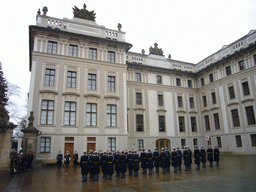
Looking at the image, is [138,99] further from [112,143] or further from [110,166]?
[110,166]

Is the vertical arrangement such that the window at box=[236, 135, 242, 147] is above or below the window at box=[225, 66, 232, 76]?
below

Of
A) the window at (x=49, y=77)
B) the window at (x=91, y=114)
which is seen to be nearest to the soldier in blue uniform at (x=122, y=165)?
the window at (x=91, y=114)

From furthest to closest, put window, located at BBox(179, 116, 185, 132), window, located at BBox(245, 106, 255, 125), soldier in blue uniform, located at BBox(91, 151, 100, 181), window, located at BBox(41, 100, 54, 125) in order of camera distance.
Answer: window, located at BBox(179, 116, 185, 132) < window, located at BBox(245, 106, 255, 125) < window, located at BBox(41, 100, 54, 125) < soldier in blue uniform, located at BBox(91, 151, 100, 181)

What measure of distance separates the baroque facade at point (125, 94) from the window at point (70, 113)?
109 millimetres

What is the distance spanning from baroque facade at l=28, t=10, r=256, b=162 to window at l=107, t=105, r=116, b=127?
13 cm

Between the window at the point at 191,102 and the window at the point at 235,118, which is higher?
the window at the point at 191,102

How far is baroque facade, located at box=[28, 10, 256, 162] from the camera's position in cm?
2256

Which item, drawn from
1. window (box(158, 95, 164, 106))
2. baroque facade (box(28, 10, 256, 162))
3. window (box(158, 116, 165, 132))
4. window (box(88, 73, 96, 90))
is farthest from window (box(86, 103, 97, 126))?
window (box(158, 95, 164, 106))

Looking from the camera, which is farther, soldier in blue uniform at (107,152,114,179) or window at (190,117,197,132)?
window at (190,117,197,132)

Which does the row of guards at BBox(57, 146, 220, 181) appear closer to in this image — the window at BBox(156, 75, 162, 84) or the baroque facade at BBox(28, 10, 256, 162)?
the baroque facade at BBox(28, 10, 256, 162)

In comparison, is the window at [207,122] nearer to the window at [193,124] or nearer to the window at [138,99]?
the window at [193,124]

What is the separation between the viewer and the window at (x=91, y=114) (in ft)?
77.5

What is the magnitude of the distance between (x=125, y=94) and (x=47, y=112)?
31.3 feet

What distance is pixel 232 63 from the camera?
1194 inches
